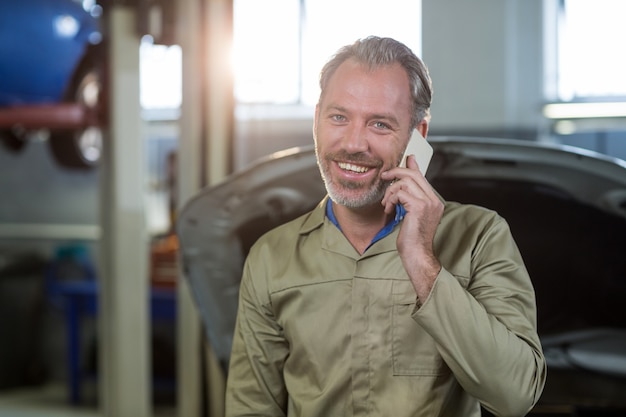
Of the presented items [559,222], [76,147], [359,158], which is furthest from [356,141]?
[76,147]

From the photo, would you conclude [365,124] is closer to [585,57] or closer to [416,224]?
[416,224]

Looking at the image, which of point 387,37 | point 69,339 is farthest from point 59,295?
point 387,37

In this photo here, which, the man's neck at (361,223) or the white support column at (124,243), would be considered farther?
the white support column at (124,243)

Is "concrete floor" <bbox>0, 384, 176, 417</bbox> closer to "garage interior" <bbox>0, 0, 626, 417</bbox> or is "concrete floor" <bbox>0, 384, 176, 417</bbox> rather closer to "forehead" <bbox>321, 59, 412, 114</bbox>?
"garage interior" <bbox>0, 0, 626, 417</bbox>

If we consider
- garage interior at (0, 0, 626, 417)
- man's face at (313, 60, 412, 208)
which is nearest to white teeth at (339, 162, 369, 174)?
man's face at (313, 60, 412, 208)

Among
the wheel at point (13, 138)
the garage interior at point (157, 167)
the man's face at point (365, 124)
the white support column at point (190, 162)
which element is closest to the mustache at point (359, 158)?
the man's face at point (365, 124)

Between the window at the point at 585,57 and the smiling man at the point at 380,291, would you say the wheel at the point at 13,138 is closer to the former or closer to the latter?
the window at the point at 585,57

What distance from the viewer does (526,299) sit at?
2.90ft

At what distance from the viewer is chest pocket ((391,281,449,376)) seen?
0.91 m

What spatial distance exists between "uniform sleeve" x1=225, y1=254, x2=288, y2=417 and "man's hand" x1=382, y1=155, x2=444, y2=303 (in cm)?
24

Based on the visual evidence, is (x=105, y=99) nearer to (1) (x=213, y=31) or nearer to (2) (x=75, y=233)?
(1) (x=213, y=31)

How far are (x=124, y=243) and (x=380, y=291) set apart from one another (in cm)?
152

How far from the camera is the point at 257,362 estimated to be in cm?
103

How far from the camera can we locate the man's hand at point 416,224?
2.76ft
